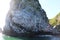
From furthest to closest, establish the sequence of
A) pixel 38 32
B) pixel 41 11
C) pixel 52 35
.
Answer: pixel 41 11 → pixel 38 32 → pixel 52 35

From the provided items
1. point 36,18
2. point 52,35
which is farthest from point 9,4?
point 52,35

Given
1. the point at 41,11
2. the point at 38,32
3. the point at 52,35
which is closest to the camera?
the point at 52,35

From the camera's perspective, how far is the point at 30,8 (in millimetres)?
9016

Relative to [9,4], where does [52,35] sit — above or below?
below

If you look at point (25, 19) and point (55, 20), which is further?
point (25, 19)

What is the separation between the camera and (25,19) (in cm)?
882

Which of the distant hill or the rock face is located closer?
the distant hill

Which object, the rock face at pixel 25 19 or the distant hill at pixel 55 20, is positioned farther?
the rock face at pixel 25 19

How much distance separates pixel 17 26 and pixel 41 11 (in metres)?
1.48

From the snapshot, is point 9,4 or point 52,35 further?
point 9,4

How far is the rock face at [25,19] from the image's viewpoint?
868 centimetres

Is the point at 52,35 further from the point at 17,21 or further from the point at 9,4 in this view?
the point at 9,4

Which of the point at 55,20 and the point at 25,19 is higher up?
the point at 25,19

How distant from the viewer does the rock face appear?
8680 millimetres
